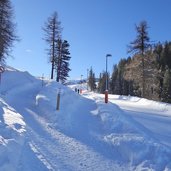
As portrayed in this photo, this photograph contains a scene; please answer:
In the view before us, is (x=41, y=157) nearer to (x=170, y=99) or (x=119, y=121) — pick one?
(x=119, y=121)

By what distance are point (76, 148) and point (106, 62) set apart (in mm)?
32598

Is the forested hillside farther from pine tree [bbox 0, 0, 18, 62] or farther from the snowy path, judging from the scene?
the snowy path

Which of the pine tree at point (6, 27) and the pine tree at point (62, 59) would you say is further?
the pine tree at point (62, 59)

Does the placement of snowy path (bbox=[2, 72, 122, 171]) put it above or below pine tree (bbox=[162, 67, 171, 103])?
below

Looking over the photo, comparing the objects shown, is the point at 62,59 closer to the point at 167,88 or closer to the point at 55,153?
the point at 167,88

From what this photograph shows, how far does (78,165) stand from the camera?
9578 millimetres

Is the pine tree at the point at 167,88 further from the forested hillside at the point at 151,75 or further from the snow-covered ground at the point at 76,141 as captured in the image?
the snow-covered ground at the point at 76,141

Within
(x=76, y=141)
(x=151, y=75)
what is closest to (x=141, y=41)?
(x=151, y=75)

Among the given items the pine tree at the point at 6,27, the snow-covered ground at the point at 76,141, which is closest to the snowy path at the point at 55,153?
the snow-covered ground at the point at 76,141

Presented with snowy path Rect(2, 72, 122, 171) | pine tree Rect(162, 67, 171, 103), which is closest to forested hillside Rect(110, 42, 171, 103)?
pine tree Rect(162, 67, 171, 103)

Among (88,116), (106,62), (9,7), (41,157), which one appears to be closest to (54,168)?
(41,157)

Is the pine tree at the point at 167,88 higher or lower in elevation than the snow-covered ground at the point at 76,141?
higher

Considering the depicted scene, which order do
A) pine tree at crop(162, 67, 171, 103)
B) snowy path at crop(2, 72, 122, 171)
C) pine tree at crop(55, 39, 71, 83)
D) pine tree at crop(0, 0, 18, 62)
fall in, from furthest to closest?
pine tree at crop(162, 67, 171, 103), pine tree at crop(55, 39, 71, 83), pine tree at crop(0, 0, 18, 62), snowy path at crop(2, 72, 122, 171)

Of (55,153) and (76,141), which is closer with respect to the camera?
(55,153)
